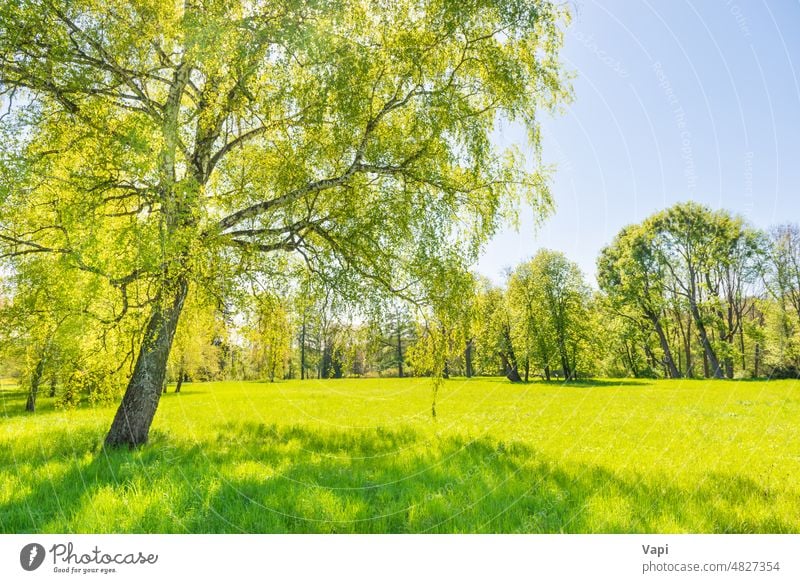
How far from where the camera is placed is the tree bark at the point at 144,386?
911cm

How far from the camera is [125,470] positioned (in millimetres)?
7230

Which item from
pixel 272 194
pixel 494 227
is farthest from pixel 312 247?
pixel 494 227

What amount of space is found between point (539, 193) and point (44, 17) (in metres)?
9.88

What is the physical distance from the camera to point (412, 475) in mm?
6977

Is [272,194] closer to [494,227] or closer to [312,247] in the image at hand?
[312,247]

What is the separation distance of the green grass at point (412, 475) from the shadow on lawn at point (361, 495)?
3 centimetres

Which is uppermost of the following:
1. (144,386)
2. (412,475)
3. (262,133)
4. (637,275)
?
(262,133)

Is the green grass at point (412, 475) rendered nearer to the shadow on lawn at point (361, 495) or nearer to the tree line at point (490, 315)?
the shadow on lawn at point (361, 495)

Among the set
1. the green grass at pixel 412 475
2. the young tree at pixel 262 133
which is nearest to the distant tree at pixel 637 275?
the young tree at pixel 262 133

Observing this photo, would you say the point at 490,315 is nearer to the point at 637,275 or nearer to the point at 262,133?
the point at 637,275
